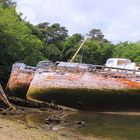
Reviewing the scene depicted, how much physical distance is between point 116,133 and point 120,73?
8.56 metres

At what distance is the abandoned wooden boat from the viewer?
25672 millimetres

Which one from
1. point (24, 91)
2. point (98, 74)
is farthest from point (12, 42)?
point (98, 74)

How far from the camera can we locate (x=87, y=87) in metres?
26.7

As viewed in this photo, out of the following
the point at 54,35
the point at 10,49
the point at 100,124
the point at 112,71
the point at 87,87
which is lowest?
the point at 100,124

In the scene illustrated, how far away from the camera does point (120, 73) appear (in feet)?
85.5

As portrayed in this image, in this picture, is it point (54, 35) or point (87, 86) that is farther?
point (54, 35)

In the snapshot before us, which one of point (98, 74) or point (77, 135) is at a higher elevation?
point (98, 74)

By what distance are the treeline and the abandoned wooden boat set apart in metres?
9.16

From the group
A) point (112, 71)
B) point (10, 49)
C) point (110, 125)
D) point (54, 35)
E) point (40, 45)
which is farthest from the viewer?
point (54, 35)

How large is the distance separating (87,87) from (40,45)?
35602 mm

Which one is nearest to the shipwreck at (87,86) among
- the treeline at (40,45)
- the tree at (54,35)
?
the treeline at (40,45)

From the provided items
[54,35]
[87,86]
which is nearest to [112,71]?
[87,86]

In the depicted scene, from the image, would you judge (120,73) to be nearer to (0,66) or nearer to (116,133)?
(116,133)

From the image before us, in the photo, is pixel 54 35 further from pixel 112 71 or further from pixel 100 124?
pixel 100 124
